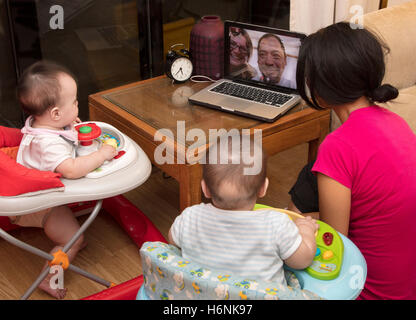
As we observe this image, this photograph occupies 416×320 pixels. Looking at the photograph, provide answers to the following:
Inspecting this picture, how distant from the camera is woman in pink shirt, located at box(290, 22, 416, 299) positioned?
3.94 ft

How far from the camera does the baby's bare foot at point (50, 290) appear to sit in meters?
1.71

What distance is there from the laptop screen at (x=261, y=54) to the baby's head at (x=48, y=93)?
0.74 meters

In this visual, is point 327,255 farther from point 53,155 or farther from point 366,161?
point 53,155

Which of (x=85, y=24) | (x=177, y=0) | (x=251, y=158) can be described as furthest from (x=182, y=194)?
(x=177, y=0)

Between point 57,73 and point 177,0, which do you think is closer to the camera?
point 57,73

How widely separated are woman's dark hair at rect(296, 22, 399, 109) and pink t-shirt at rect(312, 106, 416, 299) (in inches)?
2.0

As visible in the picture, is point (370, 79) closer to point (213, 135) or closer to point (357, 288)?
point (357, 288)

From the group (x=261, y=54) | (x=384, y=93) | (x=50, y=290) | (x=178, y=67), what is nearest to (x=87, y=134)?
(x=50, y=290)

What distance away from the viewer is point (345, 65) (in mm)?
1229

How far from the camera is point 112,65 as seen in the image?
2.97m

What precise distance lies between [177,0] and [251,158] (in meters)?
2.15

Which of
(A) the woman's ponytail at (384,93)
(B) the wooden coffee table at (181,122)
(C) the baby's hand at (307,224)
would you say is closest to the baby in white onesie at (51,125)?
(B) the wooden coffee table at (181,122)

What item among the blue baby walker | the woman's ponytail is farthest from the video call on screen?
the blue baby walker

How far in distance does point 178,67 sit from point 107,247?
78cm
